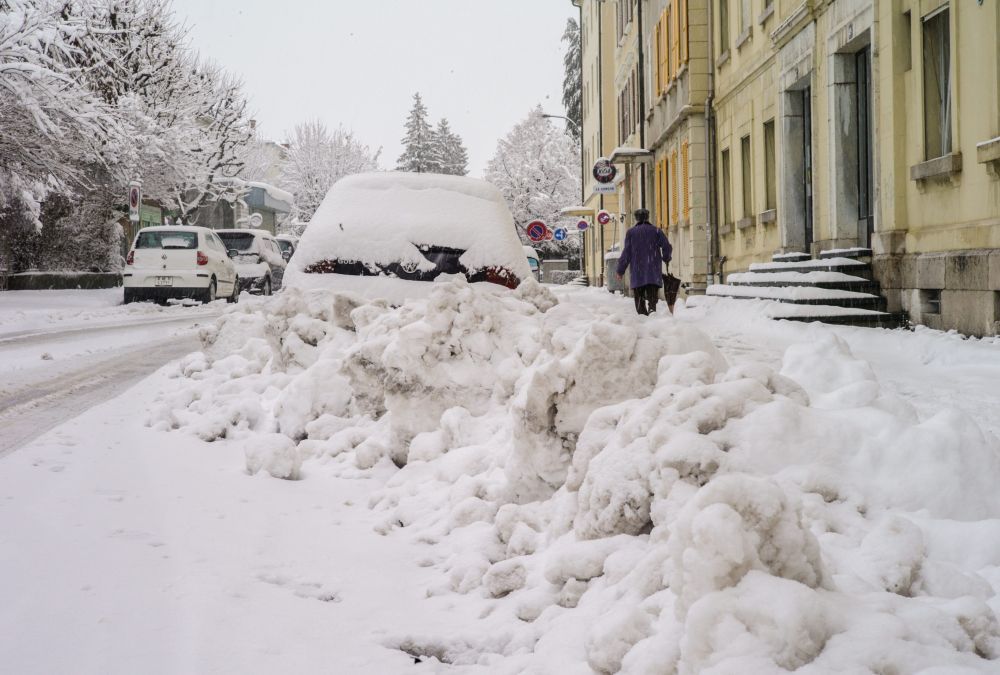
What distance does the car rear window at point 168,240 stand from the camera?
70.3 feet

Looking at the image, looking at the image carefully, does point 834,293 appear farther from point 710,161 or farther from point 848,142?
point 710,161

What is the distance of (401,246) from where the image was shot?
8938mm

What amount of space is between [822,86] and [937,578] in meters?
13.0

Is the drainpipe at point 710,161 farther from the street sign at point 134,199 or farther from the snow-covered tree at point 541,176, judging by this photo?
the snow-covered tree at point 541,176

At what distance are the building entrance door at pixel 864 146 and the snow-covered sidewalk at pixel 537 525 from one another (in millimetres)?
8564

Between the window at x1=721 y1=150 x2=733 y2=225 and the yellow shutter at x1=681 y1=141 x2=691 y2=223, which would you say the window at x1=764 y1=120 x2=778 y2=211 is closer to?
the window at x1=721 y1=150 x2=733 y2=225

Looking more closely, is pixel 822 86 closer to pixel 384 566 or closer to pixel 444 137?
pixel 384 566

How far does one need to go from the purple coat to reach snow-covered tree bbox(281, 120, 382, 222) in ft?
231

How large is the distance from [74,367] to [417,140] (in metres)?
95.6

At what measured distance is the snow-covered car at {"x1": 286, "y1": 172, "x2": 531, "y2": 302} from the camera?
29.0 ft

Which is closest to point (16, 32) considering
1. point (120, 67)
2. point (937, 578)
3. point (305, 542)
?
point (120, 67)

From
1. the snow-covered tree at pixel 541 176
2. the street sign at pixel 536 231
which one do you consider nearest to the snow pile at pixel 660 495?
the street sign at pixel 536 231

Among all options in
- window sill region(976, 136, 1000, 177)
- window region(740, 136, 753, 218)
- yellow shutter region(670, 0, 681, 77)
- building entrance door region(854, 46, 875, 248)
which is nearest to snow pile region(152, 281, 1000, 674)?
window sill region(976, 136, 1000, 177)

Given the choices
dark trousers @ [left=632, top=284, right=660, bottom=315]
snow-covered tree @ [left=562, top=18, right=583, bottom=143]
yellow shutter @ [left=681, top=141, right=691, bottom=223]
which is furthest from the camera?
snow-covered tree @ [left=562, top=18, right=583, bottom=143]
